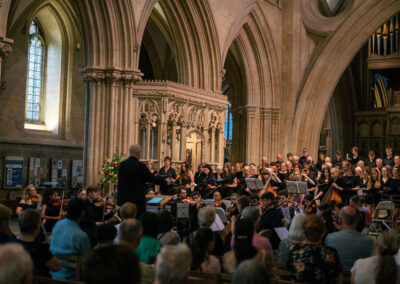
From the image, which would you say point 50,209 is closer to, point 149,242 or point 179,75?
point 149,242

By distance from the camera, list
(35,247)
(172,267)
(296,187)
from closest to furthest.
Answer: (172,267), (35,247), (296,187)

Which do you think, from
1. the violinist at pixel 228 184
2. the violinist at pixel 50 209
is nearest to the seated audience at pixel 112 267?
the violinist at pixel 50 209

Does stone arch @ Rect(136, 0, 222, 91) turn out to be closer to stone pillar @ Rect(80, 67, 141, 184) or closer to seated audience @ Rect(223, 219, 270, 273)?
stone pillar @ Rect(80, 67, 141, 184)

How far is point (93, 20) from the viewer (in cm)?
1444

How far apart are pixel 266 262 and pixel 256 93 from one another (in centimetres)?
1710

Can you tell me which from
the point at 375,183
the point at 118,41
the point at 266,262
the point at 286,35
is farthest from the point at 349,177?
the point at 286,35

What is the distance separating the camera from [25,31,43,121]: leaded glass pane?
1961 cm

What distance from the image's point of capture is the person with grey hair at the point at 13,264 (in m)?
2.32

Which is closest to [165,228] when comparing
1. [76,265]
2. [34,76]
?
[76,265]

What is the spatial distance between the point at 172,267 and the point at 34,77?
18.3m

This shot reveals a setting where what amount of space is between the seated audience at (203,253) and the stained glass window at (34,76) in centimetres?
1637

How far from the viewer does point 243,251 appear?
4.11 m

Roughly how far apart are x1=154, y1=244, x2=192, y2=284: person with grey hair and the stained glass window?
58.5 feet

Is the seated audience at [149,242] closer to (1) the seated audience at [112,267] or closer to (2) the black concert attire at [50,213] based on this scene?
(1) the seated audience at [112,267]
